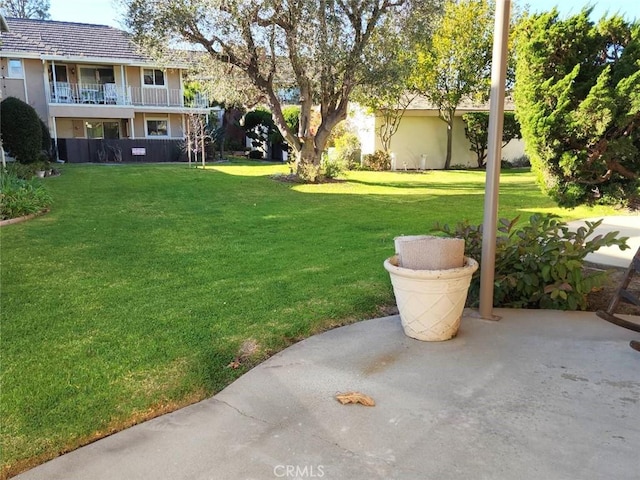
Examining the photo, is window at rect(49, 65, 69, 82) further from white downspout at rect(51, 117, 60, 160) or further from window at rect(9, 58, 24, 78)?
white downspout at rect(51, 117, 60, 160)

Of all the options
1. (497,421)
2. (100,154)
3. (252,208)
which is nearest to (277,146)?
(100,154)

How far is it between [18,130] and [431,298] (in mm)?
15302

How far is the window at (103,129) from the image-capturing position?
81.4 feet

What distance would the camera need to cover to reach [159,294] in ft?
15.5

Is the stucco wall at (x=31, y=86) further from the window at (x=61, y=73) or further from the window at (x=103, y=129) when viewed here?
the window at (x=103, y=129)

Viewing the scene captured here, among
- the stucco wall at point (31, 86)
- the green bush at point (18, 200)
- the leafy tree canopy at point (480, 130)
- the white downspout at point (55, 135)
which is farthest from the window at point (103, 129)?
the leafy tree canopy at point (480, 130)

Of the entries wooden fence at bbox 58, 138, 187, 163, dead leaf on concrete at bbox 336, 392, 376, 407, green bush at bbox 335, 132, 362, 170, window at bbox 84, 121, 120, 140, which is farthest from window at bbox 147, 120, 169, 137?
dead leaf on concrete at bbox 336, 392, 376, 407

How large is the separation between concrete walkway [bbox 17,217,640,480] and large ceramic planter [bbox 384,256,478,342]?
0.10 m

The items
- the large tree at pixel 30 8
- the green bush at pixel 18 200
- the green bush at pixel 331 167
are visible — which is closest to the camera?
the green bush at pixel 18 200

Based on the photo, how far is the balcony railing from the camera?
22953mm

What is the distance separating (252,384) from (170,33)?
12358 mm

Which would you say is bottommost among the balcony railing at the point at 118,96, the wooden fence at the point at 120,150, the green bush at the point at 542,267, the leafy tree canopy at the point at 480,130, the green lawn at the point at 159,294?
the green lawn at the point at 159,294

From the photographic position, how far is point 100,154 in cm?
2239

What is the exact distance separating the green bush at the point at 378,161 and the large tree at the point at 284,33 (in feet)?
22.4
